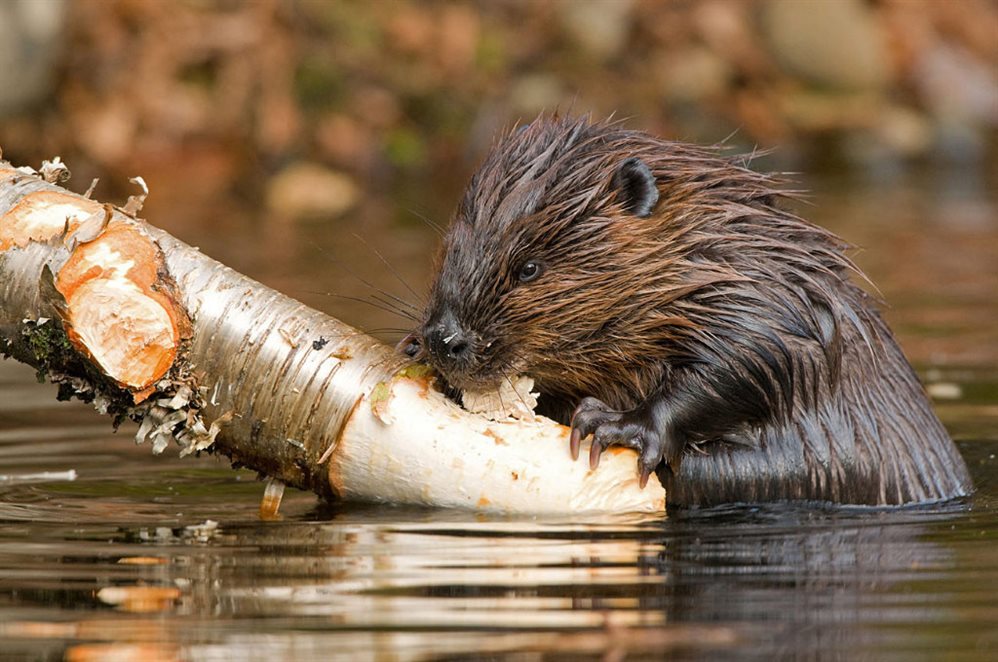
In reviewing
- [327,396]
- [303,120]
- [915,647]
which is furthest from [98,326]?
[303,120]

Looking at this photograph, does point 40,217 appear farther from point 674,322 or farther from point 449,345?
point 674,322

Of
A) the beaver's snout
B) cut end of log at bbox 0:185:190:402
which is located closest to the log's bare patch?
cut end of log at bbox 0:185:190:402

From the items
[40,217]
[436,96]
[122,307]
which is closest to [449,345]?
[122,307]

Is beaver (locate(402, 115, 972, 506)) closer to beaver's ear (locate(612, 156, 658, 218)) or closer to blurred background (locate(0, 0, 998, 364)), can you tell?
beaver's ear (locate(612, 156, 658, 218))

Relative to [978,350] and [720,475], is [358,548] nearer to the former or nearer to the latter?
[720,475]

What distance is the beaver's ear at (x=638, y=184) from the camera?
4414mm

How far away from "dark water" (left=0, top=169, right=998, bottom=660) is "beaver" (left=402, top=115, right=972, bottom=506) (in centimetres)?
19

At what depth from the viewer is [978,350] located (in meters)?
7.48

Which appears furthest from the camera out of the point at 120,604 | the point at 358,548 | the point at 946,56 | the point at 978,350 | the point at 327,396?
the point at 946,56

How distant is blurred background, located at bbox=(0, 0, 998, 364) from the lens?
14062 mm

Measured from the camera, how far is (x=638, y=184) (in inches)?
175

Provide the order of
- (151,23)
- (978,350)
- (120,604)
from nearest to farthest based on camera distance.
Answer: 1. (120,604)
2. (978,350)
3. (151,23)

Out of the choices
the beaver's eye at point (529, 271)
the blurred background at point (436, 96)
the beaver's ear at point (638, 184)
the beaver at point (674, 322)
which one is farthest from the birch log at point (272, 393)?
the blurred background at point (436, 96)

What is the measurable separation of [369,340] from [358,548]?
72cm
